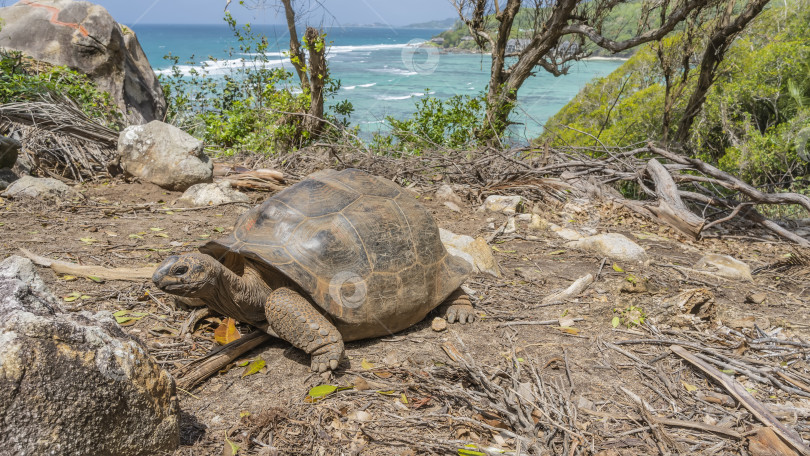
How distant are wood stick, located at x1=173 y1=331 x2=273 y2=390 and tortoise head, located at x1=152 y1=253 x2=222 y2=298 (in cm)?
38

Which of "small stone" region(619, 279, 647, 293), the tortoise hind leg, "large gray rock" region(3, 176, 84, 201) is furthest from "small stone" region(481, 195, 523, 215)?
"large gray rock" region(3, 176, 84, 201)

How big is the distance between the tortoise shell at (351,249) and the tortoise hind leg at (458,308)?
22 centimetres

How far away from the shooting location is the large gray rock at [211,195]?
228 inches

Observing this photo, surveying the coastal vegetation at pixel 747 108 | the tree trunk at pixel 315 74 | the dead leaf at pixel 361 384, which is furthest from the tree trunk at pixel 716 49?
the dead leaf at pixel 361 384

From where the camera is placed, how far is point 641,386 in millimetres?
2926

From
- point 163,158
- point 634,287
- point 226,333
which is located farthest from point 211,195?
point 634,287

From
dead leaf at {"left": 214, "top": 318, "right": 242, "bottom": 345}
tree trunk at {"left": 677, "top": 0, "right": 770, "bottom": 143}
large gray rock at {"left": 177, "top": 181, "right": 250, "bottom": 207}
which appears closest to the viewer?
dead leaf at {"left": 214, "top": 318, "right": 242, "bottom": 345}

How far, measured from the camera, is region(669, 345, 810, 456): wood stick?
235cm

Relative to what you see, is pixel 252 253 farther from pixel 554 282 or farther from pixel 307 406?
pixel 554 282

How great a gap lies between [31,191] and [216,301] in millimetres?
3730

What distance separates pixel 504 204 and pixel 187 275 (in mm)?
4275

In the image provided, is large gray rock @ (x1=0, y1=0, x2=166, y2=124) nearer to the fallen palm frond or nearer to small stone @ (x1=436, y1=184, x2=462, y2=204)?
the fallen palm frond

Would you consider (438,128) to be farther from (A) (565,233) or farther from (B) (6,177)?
(B) (6,177)

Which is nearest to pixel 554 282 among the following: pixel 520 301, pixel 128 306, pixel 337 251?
pixel 520 301
